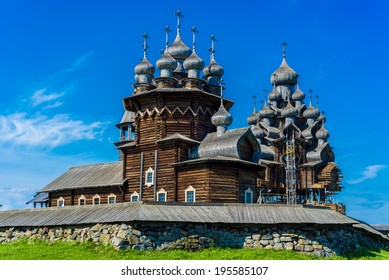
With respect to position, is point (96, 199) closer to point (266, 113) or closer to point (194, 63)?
point (194, 63)

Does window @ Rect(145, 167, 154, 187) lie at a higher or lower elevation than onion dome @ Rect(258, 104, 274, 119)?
lower

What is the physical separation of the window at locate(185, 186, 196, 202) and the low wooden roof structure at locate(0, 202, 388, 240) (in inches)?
165

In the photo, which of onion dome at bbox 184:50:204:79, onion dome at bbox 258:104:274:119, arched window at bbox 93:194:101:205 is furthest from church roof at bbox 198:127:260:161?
onion dome at bbox 258:104:274:119

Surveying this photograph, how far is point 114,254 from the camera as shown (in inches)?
768

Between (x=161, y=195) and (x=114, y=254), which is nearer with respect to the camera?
(x=114, y=254)

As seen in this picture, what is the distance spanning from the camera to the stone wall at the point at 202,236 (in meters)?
20.5

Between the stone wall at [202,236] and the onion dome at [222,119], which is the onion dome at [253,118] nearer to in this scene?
the onion dome at [222,119]

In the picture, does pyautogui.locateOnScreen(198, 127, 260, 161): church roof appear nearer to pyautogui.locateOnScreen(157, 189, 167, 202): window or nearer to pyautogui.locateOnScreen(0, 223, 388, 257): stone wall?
pyautogui.locateOnScreen(157, 189, 167, 202): window

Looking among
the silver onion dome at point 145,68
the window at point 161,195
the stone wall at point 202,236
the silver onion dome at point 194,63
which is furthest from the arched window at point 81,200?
the silver onion dome at point 194,63

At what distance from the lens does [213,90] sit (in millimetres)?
32562

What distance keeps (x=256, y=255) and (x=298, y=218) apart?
116 inches

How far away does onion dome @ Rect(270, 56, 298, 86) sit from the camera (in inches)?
1939

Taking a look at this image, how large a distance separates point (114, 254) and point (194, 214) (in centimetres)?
412

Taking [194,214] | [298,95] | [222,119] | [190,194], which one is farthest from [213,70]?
[298,95]
